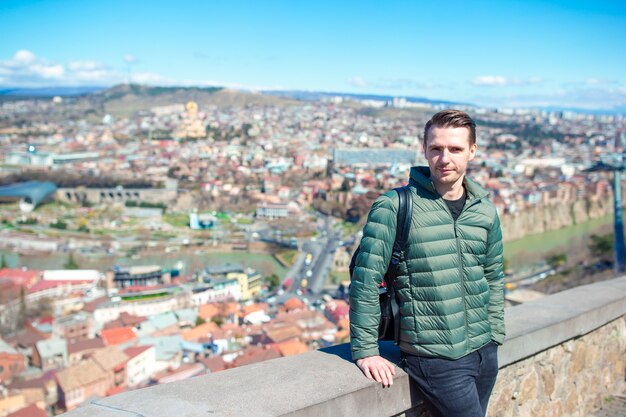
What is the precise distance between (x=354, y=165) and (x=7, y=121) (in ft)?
76.6

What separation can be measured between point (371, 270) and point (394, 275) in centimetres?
5

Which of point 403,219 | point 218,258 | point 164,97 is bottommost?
point 218,258

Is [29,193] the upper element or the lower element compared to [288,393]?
lower

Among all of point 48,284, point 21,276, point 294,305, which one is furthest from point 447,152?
point 21,276

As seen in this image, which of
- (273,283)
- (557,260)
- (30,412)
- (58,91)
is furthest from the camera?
(58,91)

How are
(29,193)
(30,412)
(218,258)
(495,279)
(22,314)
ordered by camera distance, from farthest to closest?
(29,193) → (218,258) → (22,314) → (30,412) → (495,279)

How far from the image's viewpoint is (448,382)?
753 millimetres

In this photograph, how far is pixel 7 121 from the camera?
35250 millimetres

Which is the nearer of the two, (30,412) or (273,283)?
(30,412)

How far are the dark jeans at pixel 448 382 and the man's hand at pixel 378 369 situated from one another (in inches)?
1.3

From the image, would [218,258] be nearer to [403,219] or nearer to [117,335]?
[117,335]

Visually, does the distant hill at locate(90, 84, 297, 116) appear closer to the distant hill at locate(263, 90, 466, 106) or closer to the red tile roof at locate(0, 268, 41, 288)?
the distant hill at locate(263, 90, 466, 106)

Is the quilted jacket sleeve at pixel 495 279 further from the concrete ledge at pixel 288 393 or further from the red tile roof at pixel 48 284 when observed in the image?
the red tile roof at pixel 48 284

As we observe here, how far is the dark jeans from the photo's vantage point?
2.47 feet
